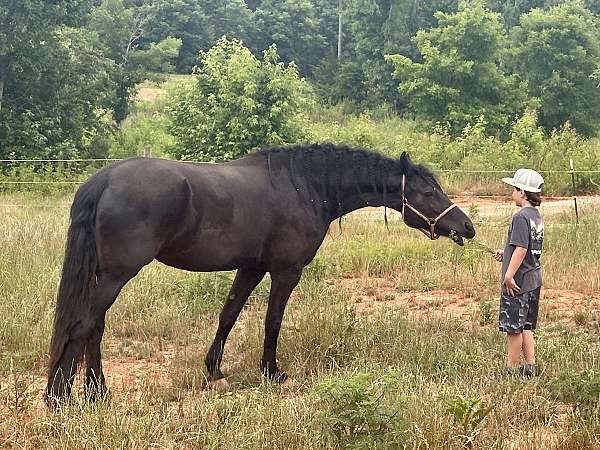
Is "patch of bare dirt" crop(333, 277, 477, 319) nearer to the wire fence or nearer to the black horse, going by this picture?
the black horse

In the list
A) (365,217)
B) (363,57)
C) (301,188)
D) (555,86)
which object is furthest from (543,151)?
(363,57)

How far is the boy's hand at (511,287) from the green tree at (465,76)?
24447mm

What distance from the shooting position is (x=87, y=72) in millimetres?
23219

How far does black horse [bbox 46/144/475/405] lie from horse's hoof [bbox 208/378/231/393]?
0.15m

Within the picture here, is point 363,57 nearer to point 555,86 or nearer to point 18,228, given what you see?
point 555,86

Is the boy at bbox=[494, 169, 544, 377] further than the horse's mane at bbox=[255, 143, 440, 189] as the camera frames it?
No

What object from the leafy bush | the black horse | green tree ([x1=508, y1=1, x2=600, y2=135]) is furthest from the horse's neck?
green tree ([x1=508, y1=1, x2=600, y2=135])

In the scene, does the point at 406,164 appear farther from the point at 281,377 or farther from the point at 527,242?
the point at 281,377

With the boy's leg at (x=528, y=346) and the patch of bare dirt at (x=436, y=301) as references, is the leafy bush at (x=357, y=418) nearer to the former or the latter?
the boy's leg at (x=528, y=346)

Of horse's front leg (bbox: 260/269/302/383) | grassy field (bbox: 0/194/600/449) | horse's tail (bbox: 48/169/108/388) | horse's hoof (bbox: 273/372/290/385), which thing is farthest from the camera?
horse's front leg (bbox: 260/269/302/383)

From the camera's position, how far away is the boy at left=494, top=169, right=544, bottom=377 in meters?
5.18

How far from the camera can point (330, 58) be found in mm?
46625

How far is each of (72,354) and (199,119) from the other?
50.5 feet

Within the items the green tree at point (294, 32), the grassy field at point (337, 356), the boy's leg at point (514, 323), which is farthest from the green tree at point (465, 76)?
the boy's leg at point (514, 323)
